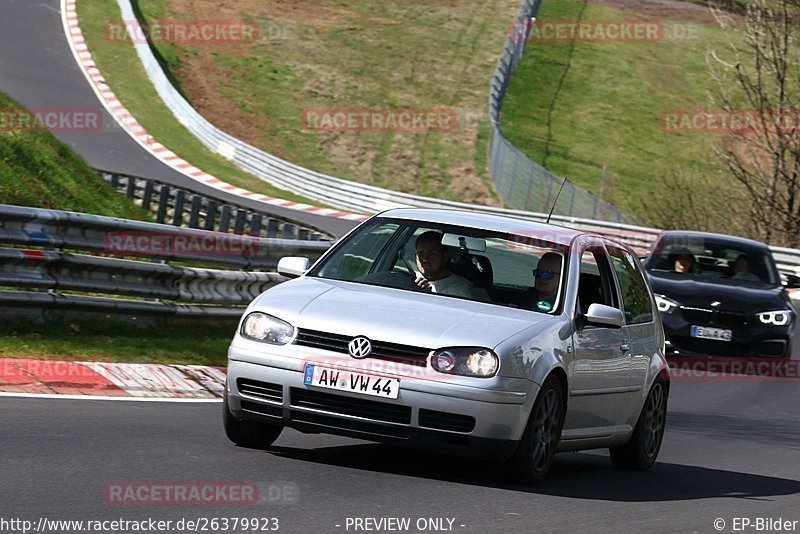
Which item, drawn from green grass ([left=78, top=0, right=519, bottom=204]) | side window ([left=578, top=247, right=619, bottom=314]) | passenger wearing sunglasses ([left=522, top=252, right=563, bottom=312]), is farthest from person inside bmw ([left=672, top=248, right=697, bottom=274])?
green grass ([left=78, top=0, right=519, bottom=204])

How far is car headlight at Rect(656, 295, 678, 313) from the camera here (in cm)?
1620

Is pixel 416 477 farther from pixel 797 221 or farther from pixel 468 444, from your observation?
pixel 797 221

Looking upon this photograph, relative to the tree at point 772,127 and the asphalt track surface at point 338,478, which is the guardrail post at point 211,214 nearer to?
the asphalt track surface at point 338,478

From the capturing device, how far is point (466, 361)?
300 inches

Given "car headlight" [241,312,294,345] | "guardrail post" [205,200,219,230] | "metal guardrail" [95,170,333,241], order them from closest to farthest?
"car headlight" [241,312,294,345], "metal guardrail" [95,170,333,241], "guardrail post" [205,200,219,230]

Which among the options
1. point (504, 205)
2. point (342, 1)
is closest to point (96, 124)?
point (504, 205)

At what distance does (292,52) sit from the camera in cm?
5650

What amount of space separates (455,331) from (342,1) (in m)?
57.9

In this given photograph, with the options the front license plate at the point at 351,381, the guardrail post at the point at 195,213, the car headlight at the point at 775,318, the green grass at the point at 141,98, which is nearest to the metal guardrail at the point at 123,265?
the front license plate at the point at 351,381

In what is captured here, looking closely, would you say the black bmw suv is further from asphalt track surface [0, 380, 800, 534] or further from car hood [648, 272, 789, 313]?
asphalt track surface [0, 380, 800, 534]

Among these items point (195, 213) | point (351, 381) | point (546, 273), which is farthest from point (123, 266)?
point (195, 213)

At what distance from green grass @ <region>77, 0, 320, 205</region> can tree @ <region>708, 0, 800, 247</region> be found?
12037mm

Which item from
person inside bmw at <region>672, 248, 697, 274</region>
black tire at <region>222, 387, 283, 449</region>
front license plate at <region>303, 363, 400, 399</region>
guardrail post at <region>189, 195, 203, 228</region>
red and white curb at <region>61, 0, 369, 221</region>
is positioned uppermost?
front license plate at <region>303, 363, 400, 399</region>

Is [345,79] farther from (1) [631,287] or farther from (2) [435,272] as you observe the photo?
(2) [435,272]
